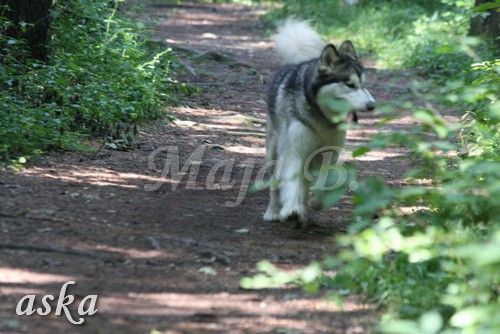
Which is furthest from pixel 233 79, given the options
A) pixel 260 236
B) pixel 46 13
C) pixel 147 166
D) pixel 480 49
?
pixel 260 236

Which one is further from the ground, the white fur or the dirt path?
the white fur

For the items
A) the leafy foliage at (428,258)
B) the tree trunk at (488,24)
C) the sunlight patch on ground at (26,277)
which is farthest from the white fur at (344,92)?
the tree trunk at (488,24)

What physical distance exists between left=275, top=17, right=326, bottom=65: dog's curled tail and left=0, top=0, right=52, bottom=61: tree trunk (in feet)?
8.78

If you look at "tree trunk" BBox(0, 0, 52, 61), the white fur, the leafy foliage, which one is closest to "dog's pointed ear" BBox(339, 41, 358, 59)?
the white fur

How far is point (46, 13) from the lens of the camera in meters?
7.96

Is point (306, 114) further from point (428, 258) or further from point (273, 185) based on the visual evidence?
point (428, 258)

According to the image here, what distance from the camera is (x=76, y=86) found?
7.69m

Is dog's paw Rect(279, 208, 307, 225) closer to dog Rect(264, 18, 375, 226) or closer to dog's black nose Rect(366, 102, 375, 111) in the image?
dog Rect(264, 18, 375, 226)

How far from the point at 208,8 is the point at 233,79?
37.3 feet

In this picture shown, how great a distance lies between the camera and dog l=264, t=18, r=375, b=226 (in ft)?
17.9

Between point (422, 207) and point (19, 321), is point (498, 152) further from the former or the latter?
point (19, 321)

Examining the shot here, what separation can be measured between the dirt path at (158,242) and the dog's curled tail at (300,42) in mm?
973

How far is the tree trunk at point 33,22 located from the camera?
Answer: 25.5 feet
